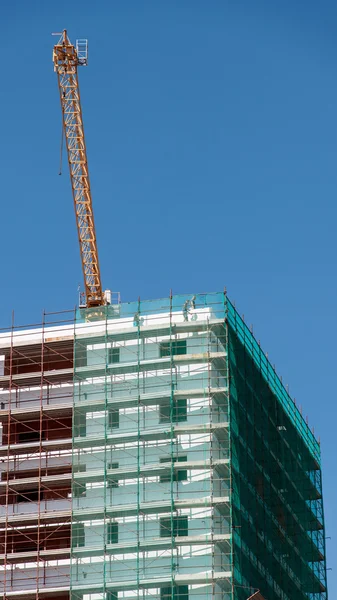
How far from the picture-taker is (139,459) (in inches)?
3506

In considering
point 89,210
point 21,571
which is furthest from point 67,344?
point 89,210

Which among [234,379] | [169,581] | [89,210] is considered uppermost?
[89,210]

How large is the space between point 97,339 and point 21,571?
1508 centimetres

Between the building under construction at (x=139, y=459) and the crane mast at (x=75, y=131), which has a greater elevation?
the crane mast at (x=75, y=131)

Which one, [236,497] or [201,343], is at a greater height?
[201,343]

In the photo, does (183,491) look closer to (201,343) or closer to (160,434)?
(160,434)

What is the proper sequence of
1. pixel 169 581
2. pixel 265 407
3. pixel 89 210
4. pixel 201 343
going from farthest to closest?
pixel 89 210
pixel 265 407
pixel 201 343
pixel 169 581

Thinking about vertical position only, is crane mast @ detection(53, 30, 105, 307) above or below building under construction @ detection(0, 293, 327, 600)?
above

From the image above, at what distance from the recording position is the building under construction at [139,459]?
86438 mm

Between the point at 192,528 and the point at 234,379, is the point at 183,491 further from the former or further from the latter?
the point at 234,379

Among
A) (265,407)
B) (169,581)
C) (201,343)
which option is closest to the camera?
(169,581)

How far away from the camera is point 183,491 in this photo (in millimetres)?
87812

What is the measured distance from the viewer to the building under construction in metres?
86.4

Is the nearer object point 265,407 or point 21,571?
point 21,571
